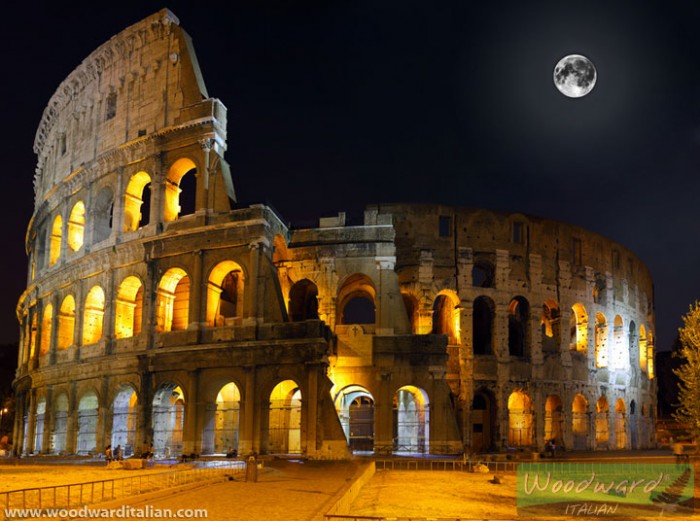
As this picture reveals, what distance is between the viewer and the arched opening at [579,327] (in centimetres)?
3722

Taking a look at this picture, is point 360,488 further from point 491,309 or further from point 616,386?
point 616,386

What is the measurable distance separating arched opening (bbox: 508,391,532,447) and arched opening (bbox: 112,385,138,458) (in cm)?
1647

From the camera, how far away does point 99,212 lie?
33.8 m

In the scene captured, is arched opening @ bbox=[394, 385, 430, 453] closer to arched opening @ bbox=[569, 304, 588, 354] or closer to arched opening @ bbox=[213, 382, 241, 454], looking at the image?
arched opening @ bbox=[213, 382, 241, 454]

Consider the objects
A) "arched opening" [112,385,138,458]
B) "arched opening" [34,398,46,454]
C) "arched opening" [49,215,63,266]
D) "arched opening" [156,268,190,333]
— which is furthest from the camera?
"arched opening" [49,215,63,266]

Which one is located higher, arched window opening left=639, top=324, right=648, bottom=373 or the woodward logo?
arched window opening left=639, top=324, right=648, bottom=373

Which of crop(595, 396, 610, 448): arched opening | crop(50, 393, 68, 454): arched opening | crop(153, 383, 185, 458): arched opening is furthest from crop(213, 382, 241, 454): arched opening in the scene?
crop(595, 396, 610, 448): arched opening

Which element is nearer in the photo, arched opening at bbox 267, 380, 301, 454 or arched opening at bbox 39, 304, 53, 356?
arched opening at bbox 267, 380, 301, 454

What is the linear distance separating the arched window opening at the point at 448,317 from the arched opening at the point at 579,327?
6.44 meters

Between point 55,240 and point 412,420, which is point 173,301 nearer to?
point 55,240

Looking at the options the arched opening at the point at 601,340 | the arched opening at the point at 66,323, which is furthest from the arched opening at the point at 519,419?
the arched opening at the point at 66,323

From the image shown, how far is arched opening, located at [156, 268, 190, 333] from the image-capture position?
30.1 metres

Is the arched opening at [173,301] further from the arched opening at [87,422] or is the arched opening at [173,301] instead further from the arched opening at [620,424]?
the arched opening at [620,424]

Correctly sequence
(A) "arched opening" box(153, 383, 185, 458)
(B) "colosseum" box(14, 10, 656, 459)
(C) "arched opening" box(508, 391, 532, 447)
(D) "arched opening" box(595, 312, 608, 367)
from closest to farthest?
(B) "colosseum" box(14, 10, 656, 459)
(A) "arched opening" box(153, 383, 185, 458)
(C) "arched opening" box(508, 391, 532, 447)
(D) "arched opening" box(595, 312, 608, 367)
